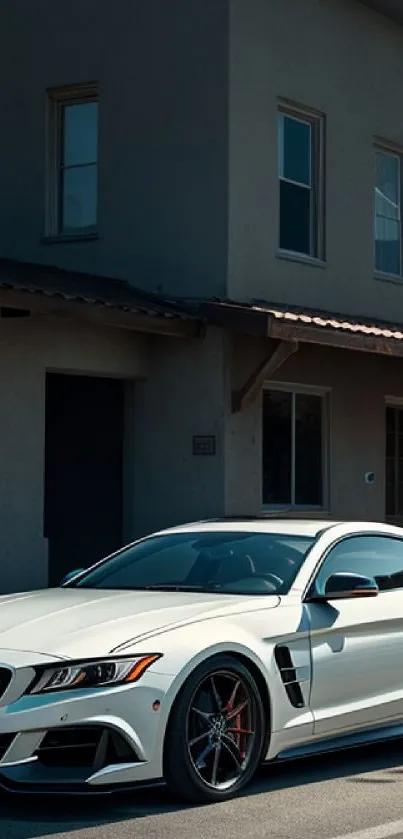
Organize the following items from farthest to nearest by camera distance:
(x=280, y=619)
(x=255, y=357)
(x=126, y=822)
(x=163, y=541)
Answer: (x=255, y=357) < (x=163, y=541) < (x=280, y=619) < (x=126, y=822)

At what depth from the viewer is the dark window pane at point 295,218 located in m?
16.1

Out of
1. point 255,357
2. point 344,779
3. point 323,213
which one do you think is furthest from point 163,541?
point 323,213

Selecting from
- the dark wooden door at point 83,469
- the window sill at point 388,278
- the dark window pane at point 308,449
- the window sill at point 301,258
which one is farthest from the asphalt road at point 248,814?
the window sill at point 388,278

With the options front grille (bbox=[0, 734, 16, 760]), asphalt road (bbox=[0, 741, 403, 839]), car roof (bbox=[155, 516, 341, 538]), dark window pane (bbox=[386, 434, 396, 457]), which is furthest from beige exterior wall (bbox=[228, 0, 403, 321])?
front grille (bbox=[0, 734, 16, 760])

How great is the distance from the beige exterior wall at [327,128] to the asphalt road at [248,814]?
26.9 feet

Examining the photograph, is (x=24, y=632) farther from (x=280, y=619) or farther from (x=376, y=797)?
(x=376, y=797)

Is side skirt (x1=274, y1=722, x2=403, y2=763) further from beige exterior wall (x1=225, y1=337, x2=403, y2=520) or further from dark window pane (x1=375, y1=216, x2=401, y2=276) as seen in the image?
dark window pane (x1=375, y1=216, x2=401, y2=276)

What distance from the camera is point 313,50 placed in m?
16.4

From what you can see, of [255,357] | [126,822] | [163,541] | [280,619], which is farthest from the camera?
[255,357]

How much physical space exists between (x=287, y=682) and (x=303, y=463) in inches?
353

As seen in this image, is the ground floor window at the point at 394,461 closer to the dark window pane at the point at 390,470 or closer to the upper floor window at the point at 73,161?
the dark window pane at the point at 390,470

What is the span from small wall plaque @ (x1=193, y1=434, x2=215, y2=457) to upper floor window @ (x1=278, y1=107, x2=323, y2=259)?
2568mm

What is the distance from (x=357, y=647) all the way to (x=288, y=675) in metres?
0.61

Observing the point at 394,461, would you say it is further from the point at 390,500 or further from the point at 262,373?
the point at 262,373
